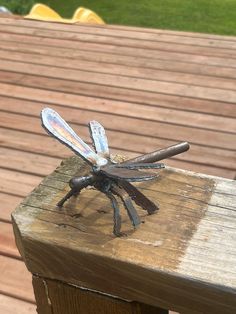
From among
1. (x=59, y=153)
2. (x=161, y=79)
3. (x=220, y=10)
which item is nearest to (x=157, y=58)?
(x=161, y=79)

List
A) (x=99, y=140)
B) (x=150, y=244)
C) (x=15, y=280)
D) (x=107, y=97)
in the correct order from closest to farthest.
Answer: (x=150, y=244) → (x=99, y=140) → (x=15, y=280) → (x=107, y=97)

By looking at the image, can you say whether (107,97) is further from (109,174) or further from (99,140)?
(109,174)

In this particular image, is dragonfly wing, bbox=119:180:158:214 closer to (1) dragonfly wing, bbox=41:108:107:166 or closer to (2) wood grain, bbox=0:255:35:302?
(1) dragonfly wing, bbox=41:108:107:166

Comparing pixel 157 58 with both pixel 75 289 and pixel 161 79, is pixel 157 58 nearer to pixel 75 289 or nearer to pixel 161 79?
pixel 161 79

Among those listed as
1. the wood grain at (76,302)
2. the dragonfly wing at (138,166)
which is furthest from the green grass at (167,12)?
the wood grain at (76,302)

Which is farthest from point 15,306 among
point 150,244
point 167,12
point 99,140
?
point 167,12

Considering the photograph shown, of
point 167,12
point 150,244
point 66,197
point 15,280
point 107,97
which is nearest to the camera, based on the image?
point 150,244
